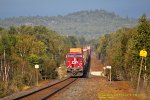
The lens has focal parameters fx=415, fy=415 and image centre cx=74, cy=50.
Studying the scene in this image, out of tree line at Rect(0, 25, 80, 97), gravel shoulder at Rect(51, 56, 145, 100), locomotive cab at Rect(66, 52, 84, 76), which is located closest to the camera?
gravel shoulder at Rect(51, 56, 145, 100)

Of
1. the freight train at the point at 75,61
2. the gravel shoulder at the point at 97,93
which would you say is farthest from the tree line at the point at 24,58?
the freight train at the point at 75,61

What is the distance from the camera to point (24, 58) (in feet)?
336

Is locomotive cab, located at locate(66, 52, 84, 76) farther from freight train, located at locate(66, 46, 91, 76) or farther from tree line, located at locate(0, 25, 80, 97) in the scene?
tree line, located at locate(0, 25, 80, 97)

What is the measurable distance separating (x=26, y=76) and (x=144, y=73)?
2677 centimetres

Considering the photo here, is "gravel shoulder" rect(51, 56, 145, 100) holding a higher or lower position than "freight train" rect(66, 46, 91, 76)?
lower

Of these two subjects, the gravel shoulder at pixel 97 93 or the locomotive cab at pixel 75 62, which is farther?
the locomotive cab at pixel 75 62

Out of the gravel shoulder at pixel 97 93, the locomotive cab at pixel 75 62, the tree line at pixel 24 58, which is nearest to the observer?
the gravel shoulder at pixel 97 93

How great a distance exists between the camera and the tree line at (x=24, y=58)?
55569 mm

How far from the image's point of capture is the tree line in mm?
55569

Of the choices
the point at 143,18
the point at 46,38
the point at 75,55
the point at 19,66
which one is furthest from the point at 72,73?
the point at 46,38

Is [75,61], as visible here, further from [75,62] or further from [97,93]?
[97,93]

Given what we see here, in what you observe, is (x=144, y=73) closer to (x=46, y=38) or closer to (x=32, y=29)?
(x=46, y=38)

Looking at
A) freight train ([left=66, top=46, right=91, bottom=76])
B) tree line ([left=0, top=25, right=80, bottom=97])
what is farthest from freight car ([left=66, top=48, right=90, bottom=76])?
tree line ([left=0, top=25, right=80, bottom=97])

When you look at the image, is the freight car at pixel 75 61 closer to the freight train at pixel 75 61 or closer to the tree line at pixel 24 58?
the freight train at pixel 75 61
